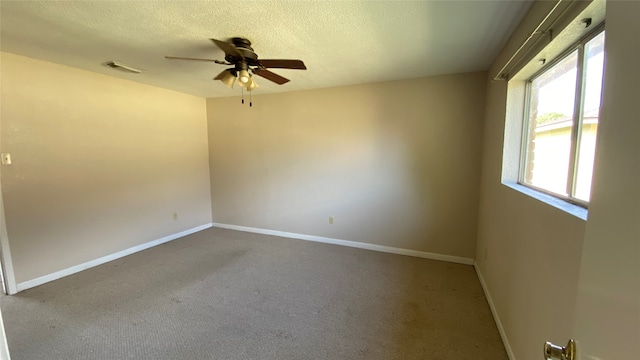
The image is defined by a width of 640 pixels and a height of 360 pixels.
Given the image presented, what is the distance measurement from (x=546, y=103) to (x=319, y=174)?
109 inches

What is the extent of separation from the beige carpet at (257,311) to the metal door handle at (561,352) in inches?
55.2

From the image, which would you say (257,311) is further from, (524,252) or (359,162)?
(359,162)

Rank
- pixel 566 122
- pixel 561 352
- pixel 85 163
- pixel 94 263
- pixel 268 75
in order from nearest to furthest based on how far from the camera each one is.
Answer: pixel 561 352
pixel 566 122
pixel 268 75
pixel 85 163
pixel 94 263

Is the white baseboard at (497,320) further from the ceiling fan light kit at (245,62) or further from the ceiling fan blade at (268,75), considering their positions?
the ceiling fan blade at (268,75)

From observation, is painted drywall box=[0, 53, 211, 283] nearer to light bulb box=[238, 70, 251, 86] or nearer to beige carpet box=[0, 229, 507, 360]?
beige carpet box=[0, 229, 507, 360]

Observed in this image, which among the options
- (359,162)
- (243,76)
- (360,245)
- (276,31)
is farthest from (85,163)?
(360,245)

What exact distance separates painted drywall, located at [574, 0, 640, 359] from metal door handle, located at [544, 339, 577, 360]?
3cm

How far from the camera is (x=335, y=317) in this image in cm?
226

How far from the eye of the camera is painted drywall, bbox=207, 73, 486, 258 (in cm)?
326

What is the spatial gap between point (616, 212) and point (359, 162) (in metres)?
3.30

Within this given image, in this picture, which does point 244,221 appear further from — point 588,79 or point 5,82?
point 588,79

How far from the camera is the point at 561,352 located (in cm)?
64


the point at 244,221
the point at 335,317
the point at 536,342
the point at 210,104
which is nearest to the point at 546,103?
the point at 536,342

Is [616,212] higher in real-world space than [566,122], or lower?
lower
